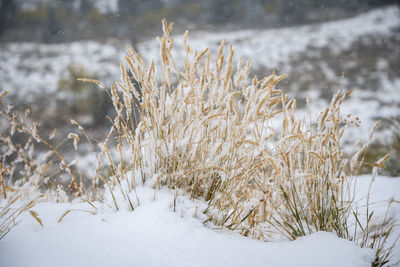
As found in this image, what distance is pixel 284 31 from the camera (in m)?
12.0

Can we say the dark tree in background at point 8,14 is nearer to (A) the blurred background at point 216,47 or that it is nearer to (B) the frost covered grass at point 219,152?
(A) the blurred background at point 216,47

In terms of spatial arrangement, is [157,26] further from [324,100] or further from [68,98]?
[324,100]

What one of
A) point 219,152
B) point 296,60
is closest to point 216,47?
point 296,60

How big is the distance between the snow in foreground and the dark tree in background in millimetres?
13979

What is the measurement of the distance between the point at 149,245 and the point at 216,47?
9.94 meters

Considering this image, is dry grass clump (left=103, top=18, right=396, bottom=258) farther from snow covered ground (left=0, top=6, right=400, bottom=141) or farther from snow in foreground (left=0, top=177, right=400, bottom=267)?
snow covered ground (left=0, top=6, right=400, bottom=141)

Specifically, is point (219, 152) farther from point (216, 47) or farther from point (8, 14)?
point (8, 14)

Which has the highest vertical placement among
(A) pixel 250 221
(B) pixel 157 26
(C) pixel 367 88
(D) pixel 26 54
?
(B) pixel 157 26

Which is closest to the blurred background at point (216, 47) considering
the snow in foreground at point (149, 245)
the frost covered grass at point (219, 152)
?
the frost covered grass at point (219, 152)

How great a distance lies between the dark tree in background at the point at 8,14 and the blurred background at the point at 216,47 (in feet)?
0.15

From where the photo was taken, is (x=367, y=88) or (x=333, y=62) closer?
(x=367, y=88)

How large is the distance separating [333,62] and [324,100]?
3.27m

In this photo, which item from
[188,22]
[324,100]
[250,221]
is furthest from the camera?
[188,22]

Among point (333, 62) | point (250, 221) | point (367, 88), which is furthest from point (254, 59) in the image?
point (250, 221)
